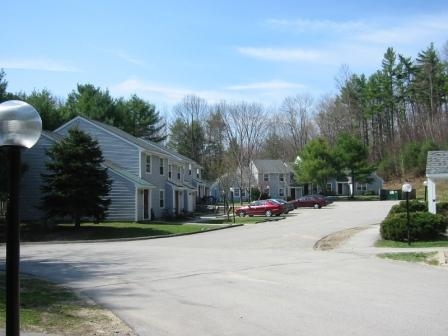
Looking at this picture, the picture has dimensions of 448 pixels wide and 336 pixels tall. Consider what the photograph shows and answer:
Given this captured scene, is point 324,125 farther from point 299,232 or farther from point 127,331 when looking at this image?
point 127,331

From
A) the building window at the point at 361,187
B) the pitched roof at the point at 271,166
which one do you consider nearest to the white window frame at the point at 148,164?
the pitched roof at the point at 271,166

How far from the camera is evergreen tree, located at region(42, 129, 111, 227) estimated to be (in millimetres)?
31688

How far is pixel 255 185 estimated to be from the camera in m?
88.2

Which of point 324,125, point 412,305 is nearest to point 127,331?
point 412,305

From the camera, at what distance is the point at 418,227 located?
23.7 metres

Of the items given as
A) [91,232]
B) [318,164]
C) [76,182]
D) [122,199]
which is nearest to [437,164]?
[91,232]

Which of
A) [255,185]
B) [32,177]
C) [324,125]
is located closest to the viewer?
[32,177]

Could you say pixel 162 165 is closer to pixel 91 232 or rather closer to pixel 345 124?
pixel 91 232

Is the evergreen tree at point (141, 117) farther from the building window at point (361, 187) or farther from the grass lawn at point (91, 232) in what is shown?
the grass lawn at point (91, 232)

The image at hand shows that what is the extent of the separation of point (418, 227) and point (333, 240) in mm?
4321

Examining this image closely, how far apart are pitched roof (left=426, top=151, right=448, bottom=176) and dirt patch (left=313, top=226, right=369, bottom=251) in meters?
5.18

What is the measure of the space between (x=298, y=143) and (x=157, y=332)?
324 feet

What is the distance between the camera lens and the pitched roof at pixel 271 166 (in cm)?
9162

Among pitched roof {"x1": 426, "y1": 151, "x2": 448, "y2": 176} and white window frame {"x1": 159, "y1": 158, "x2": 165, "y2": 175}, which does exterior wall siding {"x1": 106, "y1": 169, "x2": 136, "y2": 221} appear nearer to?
white window frame {"x1": 159, "y1": 158, "x2": 165, "y2": 175}
